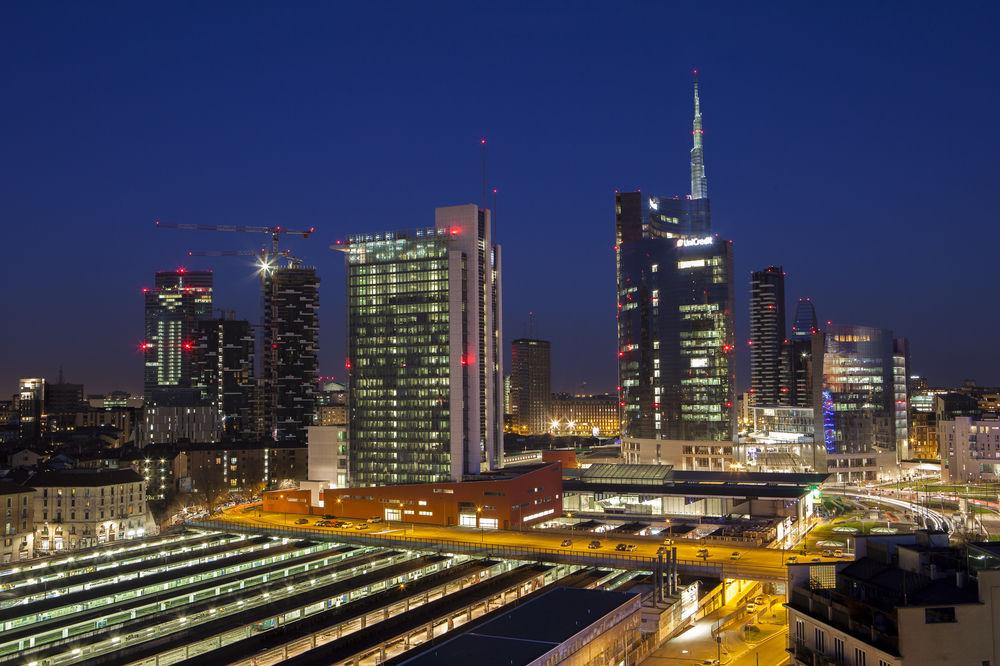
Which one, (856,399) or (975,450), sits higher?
(856,399)

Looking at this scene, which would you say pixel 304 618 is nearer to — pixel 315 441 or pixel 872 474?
pixel 315 441

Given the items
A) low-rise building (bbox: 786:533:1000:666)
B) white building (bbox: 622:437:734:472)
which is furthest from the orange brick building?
low-rise building (bbox: 786:533:1000:666)

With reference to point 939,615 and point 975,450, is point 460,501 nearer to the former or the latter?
point 939,615

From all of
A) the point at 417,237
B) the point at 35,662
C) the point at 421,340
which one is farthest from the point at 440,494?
the point at 35,662

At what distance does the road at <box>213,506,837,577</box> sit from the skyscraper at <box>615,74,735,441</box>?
72.4 metres

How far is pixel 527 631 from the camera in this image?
4591 cm

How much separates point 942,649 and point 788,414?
15740cm

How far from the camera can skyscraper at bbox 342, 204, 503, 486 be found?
110438 millimetres

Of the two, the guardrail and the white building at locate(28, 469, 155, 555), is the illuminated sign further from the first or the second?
the white building at locate(28, 469, 155, 555)

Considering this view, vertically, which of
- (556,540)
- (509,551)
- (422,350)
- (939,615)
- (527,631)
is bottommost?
(556,540)

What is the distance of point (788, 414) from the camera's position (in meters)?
185

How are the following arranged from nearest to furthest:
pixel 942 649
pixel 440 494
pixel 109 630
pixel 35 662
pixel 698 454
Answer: pixel 942 649, pixel 35 662, pixel 109 630, pixel 440 494, pixel 698 454

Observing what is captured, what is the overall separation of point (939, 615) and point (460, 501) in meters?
69.2

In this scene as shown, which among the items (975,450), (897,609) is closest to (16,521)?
(897,609)
